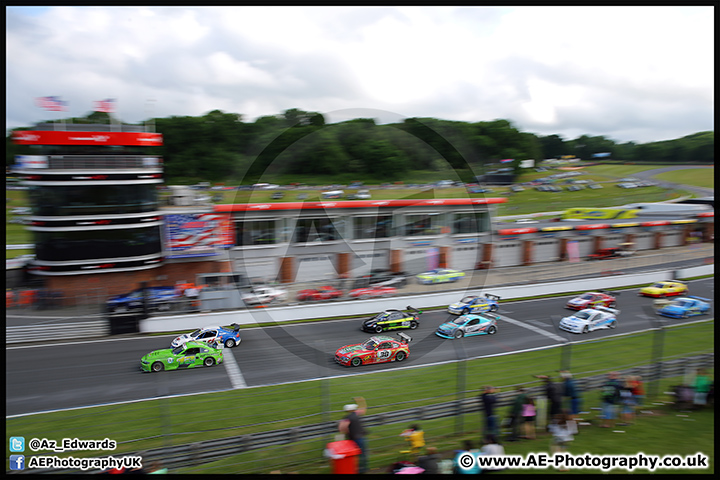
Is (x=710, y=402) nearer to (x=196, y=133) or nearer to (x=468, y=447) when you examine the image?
(x=468, y=447)

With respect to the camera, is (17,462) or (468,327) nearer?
(17,462)

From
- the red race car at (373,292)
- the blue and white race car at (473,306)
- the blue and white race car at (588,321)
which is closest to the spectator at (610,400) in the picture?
the blue and white race car at (588,321)

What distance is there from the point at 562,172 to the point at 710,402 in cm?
4492

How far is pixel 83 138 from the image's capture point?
16.8 m

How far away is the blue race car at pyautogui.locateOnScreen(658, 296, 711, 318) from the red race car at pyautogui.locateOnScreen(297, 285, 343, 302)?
12908 millimetres

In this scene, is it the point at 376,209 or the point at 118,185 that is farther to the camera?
the point at 376,209

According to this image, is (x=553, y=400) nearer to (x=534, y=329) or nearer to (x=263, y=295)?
(x=534, y=329)

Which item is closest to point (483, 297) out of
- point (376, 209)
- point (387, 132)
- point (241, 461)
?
point (376, 209)

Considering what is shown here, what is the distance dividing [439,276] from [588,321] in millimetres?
6578

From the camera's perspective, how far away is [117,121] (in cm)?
1748

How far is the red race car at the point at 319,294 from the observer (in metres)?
17.1

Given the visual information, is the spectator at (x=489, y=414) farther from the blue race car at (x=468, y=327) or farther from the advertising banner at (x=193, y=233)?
the advertising banner at (x=193, y=233)

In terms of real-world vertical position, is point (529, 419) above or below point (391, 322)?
Answer: above

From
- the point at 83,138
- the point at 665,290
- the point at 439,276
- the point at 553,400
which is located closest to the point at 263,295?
the point at 439,276
